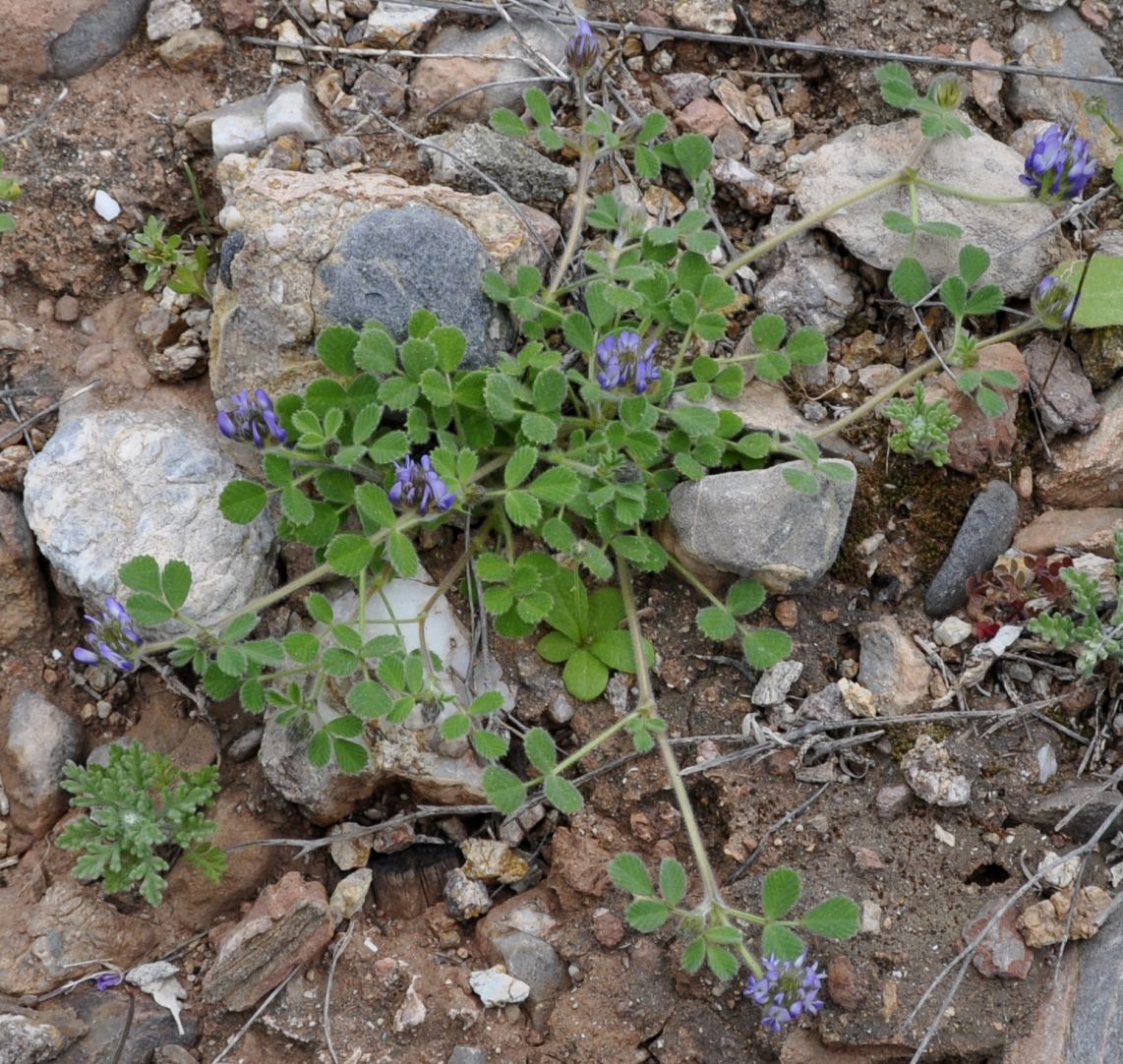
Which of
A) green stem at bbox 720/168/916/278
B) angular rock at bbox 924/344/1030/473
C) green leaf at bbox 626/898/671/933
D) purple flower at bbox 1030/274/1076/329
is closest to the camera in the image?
green leaf at bbox 626/898/671/933

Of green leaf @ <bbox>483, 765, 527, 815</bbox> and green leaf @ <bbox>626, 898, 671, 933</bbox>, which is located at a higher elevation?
green leaf @ <bbox>483, 765, 527, 815</bbox>

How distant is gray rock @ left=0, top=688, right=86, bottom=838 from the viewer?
3522mm

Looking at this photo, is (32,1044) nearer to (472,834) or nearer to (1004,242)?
(472,834)

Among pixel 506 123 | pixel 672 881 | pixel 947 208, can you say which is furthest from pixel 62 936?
pixel 947 208

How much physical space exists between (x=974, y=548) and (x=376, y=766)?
193cm

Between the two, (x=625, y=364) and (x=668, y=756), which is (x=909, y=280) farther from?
(x=668, y=756)

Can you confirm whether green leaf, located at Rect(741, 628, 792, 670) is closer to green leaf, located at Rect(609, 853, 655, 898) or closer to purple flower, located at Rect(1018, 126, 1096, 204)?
green leaf, located at Rect(609, 853, 655, 898)

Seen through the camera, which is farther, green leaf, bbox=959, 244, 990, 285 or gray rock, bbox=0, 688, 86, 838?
green leaf, bbox=959, 244, 990, 285

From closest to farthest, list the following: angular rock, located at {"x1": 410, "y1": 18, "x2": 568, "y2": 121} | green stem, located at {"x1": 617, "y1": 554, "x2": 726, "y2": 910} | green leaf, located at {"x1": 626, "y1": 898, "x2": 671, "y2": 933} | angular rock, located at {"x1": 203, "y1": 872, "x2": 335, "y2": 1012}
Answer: green leaf, located at {"x1": 626, "y1": 898, "x2": 671, "y2": 933} < green stem, located at {"x1": 617, "y1": 554, "x2": 726, "y2": 910} < angular rock, located at {"x1": 203, "y1": 872, "x2": 335, "y2": 1012} < angular rock, located at {"x1": 410, "y1": 18, "x2": 568, "y2": 121}

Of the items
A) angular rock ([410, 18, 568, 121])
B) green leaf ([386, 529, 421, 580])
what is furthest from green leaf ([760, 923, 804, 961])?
angular rock ([410, 18, 568, 121])

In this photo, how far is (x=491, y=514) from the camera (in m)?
3.69

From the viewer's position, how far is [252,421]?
3273 mm

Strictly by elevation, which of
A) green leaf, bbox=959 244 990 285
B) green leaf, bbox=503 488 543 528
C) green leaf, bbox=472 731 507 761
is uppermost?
green leaf, bbox=959 244 990 285

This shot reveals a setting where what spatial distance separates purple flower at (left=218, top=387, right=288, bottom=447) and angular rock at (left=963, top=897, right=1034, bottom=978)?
2.33 meters
